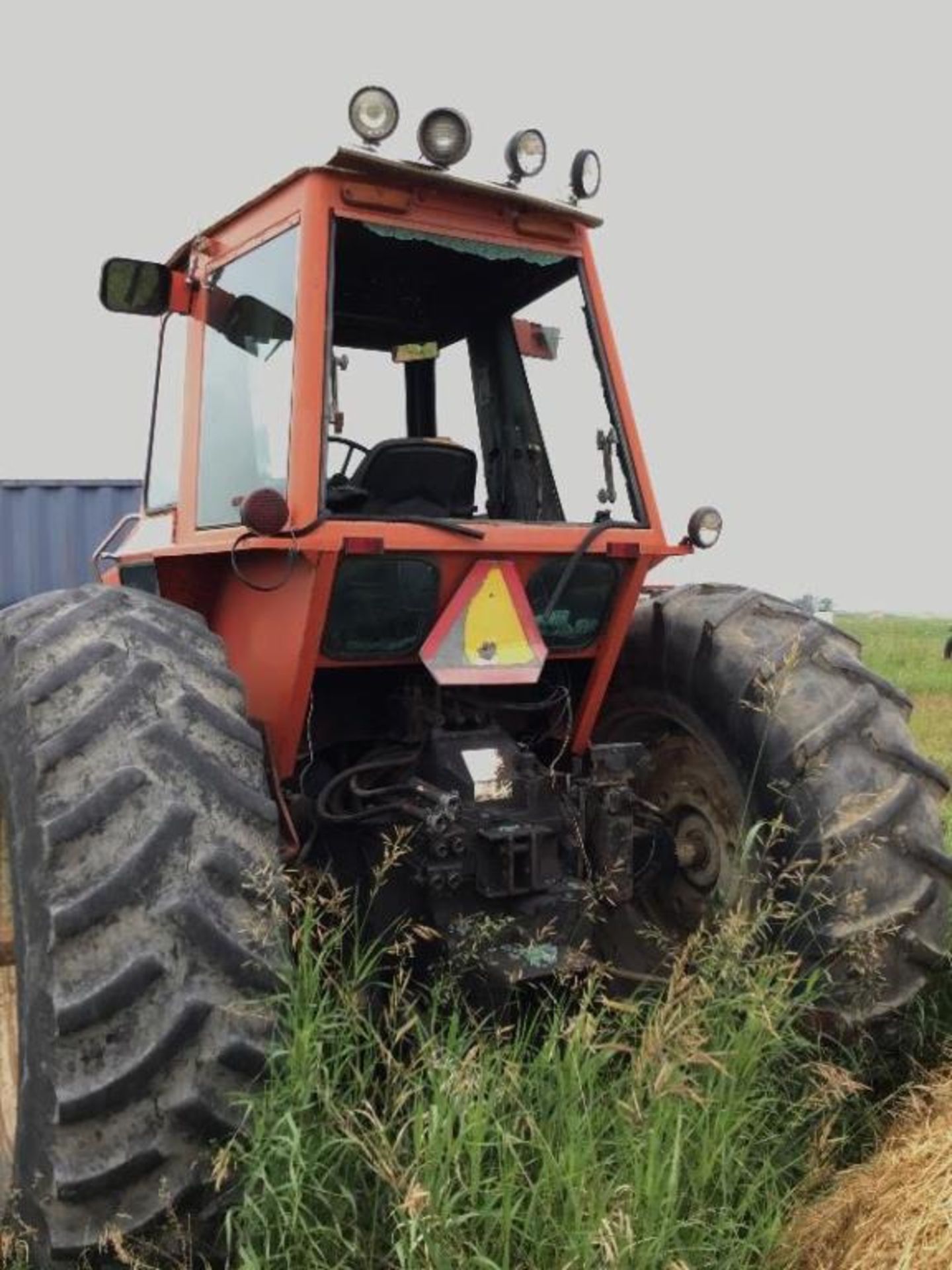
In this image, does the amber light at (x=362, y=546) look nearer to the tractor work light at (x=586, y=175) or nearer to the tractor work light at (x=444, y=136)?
the tractor work light at (x=444, y=136)

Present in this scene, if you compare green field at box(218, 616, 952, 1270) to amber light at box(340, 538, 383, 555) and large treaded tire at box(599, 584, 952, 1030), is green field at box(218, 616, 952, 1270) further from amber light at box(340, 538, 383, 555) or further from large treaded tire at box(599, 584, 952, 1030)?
amber light at box(340, 538, 383, 555)

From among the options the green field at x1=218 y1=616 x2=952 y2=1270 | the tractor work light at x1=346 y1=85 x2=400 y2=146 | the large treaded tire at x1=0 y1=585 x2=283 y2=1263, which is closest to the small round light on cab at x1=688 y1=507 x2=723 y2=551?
the green field at x1=218 y1=616 x2=952 y2=1270

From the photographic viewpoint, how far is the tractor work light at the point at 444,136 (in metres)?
2.99

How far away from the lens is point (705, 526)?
3377mm

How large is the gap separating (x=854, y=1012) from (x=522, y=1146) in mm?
968

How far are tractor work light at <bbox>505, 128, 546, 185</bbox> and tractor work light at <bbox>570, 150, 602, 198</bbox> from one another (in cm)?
11

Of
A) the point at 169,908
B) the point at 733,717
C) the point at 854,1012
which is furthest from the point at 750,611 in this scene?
the point at 169,908

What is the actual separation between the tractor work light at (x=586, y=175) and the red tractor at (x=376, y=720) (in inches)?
0.9

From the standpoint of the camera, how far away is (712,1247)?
7.30 feet

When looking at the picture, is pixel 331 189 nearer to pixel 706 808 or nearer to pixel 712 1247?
pixel 706 808

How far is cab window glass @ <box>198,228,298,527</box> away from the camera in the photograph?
302cm

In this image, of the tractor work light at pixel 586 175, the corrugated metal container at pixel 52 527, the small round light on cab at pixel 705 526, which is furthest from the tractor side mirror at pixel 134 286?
the corrugated metal container at pixel 52 527

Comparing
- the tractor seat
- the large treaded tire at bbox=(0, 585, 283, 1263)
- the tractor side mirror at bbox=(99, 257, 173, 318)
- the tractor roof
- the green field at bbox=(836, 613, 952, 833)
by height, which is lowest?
the green field at bbox=(836, 613, 952, 833)

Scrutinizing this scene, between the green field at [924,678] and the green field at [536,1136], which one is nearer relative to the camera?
the green field at [536,1136]
